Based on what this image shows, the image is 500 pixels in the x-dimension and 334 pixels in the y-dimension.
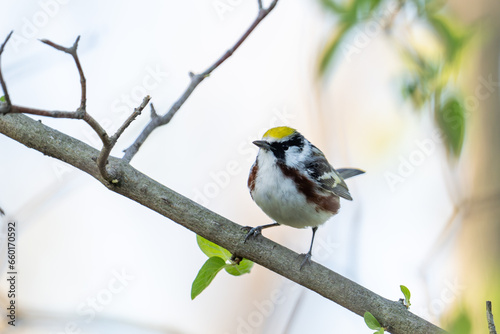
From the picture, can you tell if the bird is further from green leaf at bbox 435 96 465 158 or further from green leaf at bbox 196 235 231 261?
green leaf at bbox 435 96 465 158

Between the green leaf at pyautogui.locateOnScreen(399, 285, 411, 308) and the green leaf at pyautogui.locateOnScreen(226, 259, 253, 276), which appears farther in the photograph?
the green leaf at pyautogui.locateOnScreen(226, 259, 253, 276)

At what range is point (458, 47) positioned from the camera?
2023mm

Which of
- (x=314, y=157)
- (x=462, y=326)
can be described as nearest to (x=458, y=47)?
(x=462, y=326)

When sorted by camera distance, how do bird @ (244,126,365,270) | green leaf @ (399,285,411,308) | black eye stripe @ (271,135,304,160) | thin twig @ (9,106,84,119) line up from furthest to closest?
black eye stripe @ (271,135,304,160) < bird @ (244,126,365,270) < green leaf @ (399,285,411,308) < thin twig @ (9,106,84,119)

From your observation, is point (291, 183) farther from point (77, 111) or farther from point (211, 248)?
point (77, 111)

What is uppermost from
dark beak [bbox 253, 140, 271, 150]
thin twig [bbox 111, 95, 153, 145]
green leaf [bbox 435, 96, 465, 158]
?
dark beak [bbox 253, 140, 271, 150]

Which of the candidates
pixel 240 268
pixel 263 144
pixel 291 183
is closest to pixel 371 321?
pixel 240 268

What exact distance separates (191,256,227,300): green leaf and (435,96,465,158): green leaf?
957mm

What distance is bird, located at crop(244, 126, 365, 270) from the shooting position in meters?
3.12

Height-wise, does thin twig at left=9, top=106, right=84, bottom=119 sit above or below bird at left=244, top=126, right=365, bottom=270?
below

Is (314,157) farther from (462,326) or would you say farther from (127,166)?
(462,326)

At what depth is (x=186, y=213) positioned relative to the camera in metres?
2.24

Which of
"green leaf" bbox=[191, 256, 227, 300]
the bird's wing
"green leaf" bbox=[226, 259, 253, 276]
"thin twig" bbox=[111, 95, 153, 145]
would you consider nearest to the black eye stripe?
the bird's wing

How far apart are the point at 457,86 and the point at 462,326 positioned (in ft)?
3.01
